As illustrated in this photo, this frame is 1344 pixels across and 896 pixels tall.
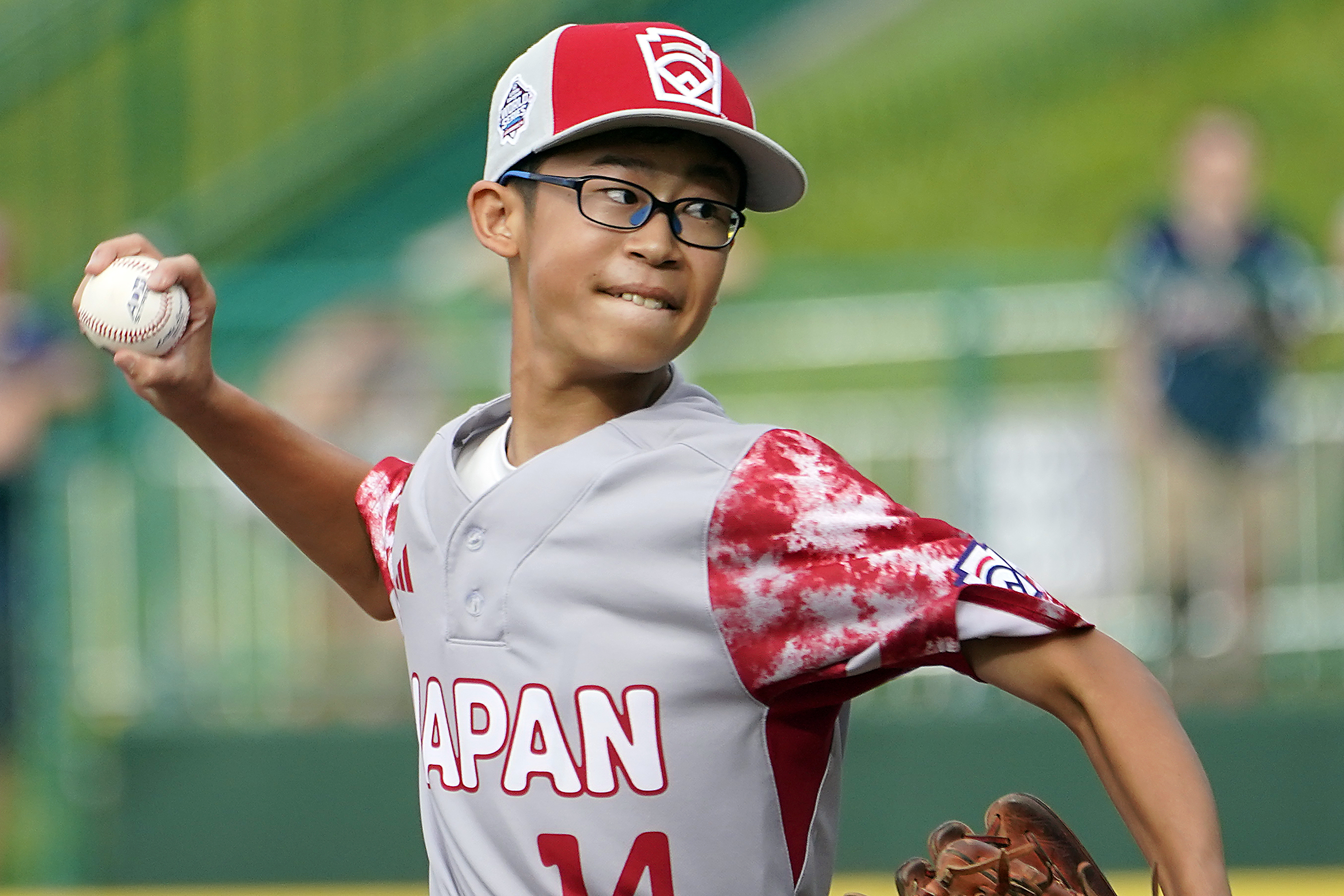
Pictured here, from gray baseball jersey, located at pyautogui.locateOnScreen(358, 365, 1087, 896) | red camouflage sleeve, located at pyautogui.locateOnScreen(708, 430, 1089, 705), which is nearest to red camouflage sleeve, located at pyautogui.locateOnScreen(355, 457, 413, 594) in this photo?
gray baseball jersey, located at pyautogui.locateOnScreen(358, 365, 1087, 896)

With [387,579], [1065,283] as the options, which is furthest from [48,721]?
[387,579]

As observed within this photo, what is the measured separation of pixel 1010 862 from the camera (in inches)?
91.7

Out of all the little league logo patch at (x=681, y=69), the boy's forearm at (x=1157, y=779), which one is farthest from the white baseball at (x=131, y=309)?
the boy's forearm at (x=1157, y=779)

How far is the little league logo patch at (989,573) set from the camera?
6.73 ft

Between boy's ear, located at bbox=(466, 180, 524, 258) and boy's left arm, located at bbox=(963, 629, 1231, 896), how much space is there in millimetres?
857

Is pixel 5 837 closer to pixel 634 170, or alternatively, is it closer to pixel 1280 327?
pixel 1280 327

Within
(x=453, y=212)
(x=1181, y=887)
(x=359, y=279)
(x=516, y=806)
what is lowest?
(x=1181, y=887)

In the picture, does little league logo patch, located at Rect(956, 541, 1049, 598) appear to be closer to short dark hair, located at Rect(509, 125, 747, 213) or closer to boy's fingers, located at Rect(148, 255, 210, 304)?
short dark hair, located at Rect(509, 125, 747, 213)

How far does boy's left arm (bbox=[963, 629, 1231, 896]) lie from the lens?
1.95 metres

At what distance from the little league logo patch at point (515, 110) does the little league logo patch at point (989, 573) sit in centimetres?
82

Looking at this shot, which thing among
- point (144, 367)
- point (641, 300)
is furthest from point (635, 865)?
point (144, 367)

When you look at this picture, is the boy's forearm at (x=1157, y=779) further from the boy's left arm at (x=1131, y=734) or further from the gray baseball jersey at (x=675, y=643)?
the gray baseball jersey at (x=675, y=643)

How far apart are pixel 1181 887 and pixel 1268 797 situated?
16.3 feet

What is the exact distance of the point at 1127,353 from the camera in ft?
21.8
